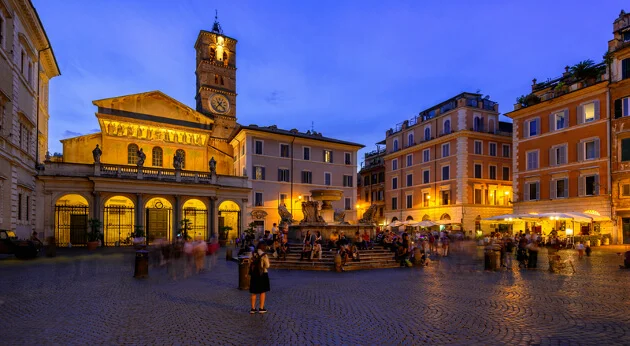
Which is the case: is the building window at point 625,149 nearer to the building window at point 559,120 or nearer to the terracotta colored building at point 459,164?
the building window at point 559,120

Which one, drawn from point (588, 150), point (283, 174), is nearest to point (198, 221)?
point (283, 174)

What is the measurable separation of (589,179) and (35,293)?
3739 cm

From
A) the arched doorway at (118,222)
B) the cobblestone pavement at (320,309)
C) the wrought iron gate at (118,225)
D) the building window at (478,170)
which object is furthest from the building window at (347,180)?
the cobblestone pavement at (320,309)

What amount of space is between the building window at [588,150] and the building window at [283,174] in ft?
86.9

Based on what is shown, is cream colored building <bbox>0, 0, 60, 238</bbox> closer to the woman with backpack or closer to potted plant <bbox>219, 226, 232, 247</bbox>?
potted plant <bbox>219, 226, 232, 247</bbox>

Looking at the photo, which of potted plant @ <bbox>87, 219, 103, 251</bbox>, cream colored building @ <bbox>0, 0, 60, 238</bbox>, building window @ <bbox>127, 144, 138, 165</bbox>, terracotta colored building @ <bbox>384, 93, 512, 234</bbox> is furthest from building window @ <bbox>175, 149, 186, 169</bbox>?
terracotta colored building @ <bbox>384, 93, 512, 234</bbox>

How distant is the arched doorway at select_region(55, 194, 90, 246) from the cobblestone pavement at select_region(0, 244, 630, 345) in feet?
61.8

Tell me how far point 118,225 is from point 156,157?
27.6 ft

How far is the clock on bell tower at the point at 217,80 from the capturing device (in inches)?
2324

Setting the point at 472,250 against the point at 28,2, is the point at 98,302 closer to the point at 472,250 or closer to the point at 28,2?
the point at 472,250

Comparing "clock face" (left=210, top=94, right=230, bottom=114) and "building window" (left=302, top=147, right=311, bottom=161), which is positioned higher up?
"clock face" (left=210, top=94, right=230, bottom=114)

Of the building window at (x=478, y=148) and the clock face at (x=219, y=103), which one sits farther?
the clock face at (x=219, y=103)

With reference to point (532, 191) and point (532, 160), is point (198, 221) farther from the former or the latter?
point (532, 160)

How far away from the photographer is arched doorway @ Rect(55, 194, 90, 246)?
3228 centimetres
